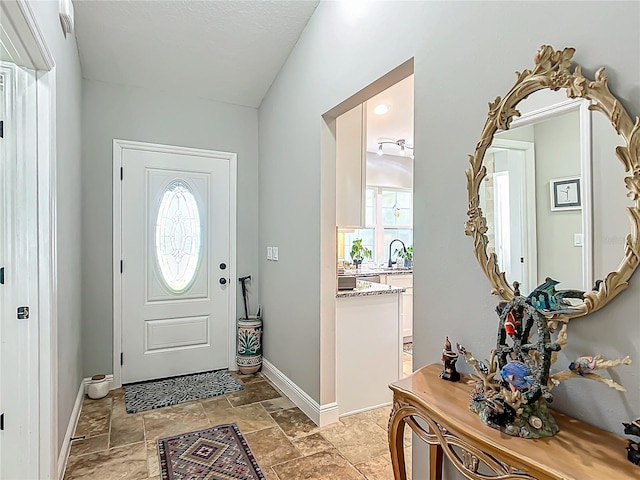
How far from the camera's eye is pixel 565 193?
1262mm

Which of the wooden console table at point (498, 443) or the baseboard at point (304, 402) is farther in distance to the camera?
the baseboard at point (304, 402)

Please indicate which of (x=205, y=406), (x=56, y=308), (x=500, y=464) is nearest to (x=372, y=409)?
(x=205, y=406)

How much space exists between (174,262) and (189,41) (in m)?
1.94

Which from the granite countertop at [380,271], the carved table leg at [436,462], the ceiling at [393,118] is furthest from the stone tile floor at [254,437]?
the ceiling at [393,118]

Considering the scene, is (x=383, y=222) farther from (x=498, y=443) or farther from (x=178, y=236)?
(x=498, y=443)

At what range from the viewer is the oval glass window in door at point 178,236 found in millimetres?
3656

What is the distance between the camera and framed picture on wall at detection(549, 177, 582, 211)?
4.00 feet

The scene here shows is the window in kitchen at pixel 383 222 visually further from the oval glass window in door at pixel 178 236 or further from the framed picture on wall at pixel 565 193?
the framed picture on wall at pixel 565 193

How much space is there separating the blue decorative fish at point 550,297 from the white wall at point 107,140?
3.32 metres

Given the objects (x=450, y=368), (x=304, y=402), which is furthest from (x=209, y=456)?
(x=450, y=368)

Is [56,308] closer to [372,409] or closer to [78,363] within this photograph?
[78,363]

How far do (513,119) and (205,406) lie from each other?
2.89m

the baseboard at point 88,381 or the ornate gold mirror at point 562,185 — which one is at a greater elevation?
the ornate gold mirror at point 562,185

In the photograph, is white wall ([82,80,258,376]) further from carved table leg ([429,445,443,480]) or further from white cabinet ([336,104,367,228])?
carved table leg ([429,445,443,480])
